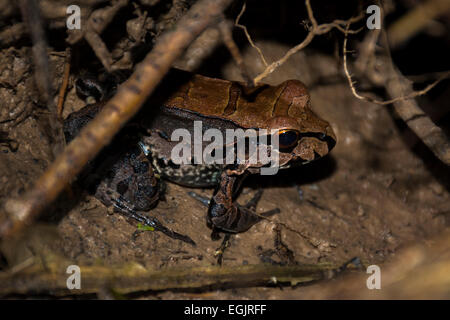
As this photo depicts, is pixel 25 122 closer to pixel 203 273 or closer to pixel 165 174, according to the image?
pixel 165 174

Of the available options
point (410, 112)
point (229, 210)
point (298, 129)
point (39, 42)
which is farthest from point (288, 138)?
point (39, 42)

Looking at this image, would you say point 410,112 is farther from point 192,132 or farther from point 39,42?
point 39,42

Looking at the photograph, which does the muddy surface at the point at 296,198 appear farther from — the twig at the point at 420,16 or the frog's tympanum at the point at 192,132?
the twig at the point at 420,16

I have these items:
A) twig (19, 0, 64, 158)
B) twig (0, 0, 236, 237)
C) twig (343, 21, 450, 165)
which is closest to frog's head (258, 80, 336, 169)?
twig (343, 21, 450, 165)

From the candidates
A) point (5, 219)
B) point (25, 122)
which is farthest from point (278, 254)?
point (25, 122)

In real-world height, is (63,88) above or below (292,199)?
above
